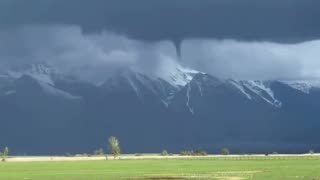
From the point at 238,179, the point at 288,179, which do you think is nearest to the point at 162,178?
the point at 238,179

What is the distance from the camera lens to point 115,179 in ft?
439

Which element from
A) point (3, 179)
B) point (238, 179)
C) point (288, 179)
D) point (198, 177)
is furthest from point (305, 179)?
point (3, 179)

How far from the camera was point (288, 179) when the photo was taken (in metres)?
126

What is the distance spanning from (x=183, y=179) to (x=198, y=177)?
508cm

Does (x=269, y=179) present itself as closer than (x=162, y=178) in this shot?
Yes

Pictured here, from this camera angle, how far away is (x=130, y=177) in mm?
140250

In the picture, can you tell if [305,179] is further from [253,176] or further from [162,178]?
[162,178]

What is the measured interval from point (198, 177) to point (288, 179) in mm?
16913

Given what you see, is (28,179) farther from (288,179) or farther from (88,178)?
(288,179)

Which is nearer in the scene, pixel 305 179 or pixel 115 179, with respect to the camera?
pixel 305 179

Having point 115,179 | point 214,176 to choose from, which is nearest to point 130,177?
point 115,179

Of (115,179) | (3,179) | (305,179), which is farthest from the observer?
(3,179)

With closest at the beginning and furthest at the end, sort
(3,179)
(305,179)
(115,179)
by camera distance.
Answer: (305,179) < (115,179) < (3,179)

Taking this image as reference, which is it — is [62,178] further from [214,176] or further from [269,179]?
[269,179]
